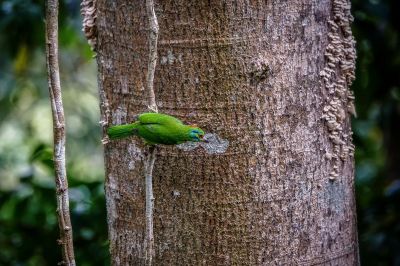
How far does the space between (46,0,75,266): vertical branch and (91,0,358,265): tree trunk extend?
0.14 m

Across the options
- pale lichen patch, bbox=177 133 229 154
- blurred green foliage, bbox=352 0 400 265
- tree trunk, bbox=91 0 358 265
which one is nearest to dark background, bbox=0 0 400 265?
blurred green foliage, bbox=352 0 400 265

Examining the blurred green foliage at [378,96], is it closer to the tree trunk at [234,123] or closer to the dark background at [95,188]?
the dark background at [95,188]

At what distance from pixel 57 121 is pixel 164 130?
0.21 meters

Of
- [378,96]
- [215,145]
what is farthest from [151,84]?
[378,96]

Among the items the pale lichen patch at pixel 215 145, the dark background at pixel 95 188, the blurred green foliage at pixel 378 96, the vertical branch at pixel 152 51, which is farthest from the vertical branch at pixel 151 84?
the blurred green foliage at pixel 378 96

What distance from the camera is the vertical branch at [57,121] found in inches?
45.9

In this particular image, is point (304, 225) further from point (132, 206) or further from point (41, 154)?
point (41, 154)

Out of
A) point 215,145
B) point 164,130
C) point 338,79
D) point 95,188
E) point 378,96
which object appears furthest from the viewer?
point 378,96

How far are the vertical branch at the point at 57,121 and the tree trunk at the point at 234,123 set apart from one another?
136 mm

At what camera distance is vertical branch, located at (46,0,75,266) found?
1165mm

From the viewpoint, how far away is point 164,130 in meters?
1.12

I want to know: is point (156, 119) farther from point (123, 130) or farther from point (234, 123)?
point (234, 123)

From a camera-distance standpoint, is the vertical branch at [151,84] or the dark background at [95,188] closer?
the vertical branch at [151,84]

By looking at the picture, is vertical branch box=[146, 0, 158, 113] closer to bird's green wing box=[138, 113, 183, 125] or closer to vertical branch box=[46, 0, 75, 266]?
bird's green wing box=[138, 113, 183, 125]
